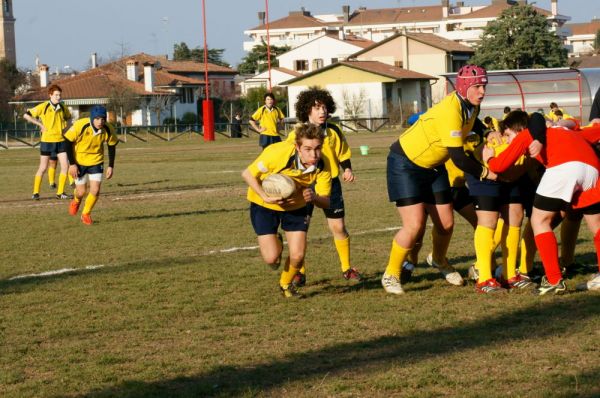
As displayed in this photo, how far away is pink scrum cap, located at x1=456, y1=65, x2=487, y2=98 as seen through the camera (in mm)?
8398

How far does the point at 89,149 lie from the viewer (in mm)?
15227

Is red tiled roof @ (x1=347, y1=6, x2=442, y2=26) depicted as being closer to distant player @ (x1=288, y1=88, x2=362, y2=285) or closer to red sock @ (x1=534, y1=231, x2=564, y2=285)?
distant player @ (x1=288, y1=88, x2=362, y2=285)

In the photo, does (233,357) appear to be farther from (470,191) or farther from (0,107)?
(0,107)

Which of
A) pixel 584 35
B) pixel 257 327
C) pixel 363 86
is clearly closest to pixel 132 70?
pixel 363 86

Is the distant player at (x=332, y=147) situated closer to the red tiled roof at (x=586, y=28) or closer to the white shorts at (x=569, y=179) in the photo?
the white shorts at (x=569, y=179)

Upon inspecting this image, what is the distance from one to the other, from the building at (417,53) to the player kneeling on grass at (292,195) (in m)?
83.5

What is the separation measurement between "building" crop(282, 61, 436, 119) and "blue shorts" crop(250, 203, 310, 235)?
209 feet

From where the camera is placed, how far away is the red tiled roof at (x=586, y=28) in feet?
598

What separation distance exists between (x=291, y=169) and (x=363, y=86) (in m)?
67.5

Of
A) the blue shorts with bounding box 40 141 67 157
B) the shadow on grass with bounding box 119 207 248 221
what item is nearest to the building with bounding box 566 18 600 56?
the blue shorts with bounding box 40 141 67 157

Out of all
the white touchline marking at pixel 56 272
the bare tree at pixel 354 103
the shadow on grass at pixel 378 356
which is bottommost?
the shadow on grass at pixel 378 356

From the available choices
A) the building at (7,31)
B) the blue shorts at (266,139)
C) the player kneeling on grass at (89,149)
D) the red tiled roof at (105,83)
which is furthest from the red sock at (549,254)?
the building at (7,31)

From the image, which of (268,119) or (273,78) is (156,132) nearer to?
(268,119)

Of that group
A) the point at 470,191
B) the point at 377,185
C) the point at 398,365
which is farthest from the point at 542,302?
the point at 377,185
